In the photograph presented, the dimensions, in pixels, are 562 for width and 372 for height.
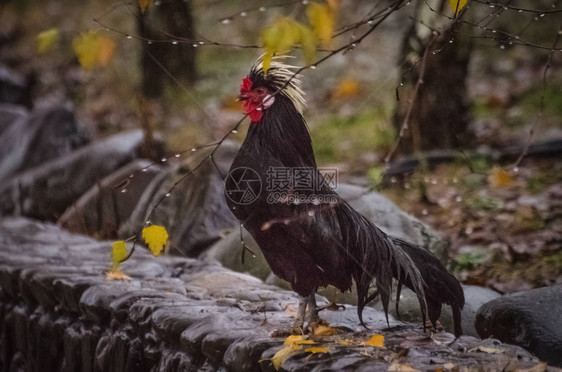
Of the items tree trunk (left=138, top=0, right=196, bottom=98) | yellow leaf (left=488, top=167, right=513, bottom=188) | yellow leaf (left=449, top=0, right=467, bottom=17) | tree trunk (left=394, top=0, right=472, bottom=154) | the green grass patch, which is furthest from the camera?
tree trunk (left=138, top=0, right=196, bottom=98)

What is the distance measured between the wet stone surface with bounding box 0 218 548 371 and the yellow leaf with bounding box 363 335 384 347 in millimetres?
30

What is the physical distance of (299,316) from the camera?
3094 mm

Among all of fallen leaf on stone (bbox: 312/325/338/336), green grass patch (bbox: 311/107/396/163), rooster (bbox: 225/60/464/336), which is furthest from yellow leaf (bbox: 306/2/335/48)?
green grass patch (bbox: 311/107/396/163)

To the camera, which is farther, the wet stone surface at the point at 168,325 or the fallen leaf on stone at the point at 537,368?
the wet stone surface at the point at 168,325

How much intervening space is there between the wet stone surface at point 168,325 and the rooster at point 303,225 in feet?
0.77

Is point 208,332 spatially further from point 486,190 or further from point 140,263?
point 486,190

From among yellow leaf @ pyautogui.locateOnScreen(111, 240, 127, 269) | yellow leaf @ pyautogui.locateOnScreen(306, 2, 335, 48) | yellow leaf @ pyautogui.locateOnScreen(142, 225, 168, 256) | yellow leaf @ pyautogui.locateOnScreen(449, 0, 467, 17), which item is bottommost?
yellow leaf @ pyautogui.locateOnScreen(111, 240, 127, 269)

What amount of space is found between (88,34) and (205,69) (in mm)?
8869

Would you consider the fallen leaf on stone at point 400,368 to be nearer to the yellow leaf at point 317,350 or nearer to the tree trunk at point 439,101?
the yellow leaf at point 317,350

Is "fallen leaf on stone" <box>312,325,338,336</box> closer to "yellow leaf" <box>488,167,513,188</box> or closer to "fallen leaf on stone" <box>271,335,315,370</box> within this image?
"fallen leaf on stone" <box>271,335,315,370</box>

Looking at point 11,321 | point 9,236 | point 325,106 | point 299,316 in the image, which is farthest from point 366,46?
point 299,316

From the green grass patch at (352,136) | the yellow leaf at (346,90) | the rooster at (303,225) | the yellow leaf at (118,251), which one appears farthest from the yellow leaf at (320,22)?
the yellow leaf at (346,90)

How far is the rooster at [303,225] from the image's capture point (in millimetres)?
2922

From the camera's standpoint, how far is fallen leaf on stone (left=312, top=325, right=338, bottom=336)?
3050 millimetres
